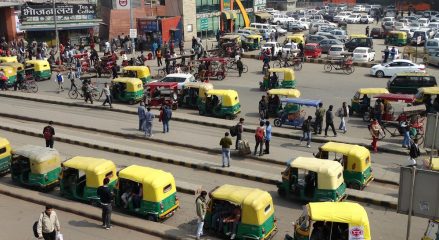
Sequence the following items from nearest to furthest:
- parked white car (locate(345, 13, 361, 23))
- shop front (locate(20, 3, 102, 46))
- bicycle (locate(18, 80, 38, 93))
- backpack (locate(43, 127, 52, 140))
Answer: backpack (locate(43, 127, 52, 140)) → bicycle (locate(18, 80, 38, 93)) → shop front (locate(20, 3, 102, 46)) → parked white car (locate(345, 13, 361, 23))

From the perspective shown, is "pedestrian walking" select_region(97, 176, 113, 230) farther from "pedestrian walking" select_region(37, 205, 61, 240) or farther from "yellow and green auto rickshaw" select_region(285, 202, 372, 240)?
"yellow and green auto rickshaw" select_region(285, 202, 372, 240)

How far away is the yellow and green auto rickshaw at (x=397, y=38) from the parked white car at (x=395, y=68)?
53.6 ft

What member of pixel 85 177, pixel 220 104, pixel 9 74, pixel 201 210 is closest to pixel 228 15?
pixel 9 74

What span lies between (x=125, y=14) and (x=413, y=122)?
38.7 meters

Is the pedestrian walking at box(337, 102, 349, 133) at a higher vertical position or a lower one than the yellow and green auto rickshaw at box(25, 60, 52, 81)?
lower

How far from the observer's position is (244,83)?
36562 mm

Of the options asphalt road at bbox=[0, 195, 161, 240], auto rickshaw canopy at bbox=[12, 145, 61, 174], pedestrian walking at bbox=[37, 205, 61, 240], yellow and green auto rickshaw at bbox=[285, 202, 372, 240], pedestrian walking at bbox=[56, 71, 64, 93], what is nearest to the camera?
yellow and green auto rickshaw at bbox=[285, 202, 372, 240]

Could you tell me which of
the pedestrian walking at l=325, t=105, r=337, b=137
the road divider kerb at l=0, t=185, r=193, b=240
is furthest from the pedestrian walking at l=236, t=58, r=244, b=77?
the road divider kerb at l=0, t=185, r=193, b=240

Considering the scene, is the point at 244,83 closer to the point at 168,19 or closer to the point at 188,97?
the point at 188,97

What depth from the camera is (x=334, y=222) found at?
43.7 ft

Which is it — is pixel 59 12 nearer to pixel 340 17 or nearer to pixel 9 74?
pixel 9 74

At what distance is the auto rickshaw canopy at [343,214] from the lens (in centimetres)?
1310

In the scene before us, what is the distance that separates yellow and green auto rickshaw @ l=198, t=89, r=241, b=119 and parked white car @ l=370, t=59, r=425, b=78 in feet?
47.0

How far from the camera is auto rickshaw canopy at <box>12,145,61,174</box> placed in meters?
18.1
